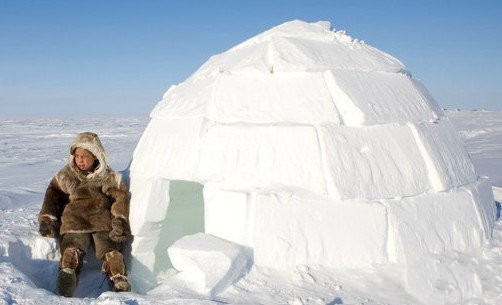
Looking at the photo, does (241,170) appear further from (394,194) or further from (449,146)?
(449,146)

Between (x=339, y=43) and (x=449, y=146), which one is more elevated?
(x=339, y=43)

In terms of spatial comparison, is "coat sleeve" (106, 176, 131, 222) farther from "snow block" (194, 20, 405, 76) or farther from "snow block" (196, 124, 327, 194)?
"snow block" (194, 20, 405, 76)

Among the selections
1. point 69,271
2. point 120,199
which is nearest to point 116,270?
point 69,271

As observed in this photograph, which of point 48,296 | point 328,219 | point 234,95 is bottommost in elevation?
point 48,296

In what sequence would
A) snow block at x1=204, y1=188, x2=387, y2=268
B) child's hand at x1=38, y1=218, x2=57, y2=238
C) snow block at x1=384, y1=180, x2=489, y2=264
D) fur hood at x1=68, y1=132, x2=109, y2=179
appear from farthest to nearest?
fur hood at x1=68, y1=132, x2=109, y2=179 → child's hand at x1=38, y1=218, x2=57, y2=238 → snow block at x1=384, y1=180, x2=489, y2=264 → snow block at x1=204, y1=188, x2=387, y2=268

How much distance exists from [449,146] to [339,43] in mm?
1531

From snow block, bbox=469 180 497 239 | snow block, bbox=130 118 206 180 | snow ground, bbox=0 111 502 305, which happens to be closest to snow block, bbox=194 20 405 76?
snow block, bbox=130 118 206 180

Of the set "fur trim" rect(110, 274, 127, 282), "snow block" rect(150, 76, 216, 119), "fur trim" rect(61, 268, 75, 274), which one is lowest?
"fur trim" rect(110, 274, 127, 282)

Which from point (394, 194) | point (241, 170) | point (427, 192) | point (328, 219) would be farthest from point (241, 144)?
point (427, 192)

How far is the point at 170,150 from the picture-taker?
4422 millimetres

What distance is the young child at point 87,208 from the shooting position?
165 inches

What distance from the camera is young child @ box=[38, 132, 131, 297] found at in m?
4.20

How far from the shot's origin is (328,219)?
3.66 meters

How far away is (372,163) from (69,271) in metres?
2.72
